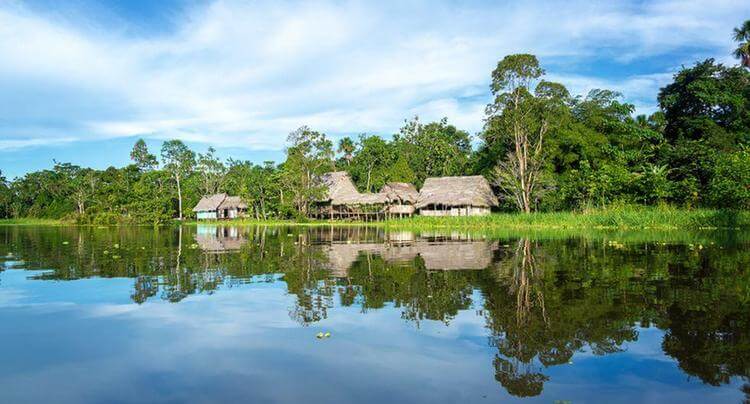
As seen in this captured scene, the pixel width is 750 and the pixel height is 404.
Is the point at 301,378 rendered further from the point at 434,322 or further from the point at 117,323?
the point at 117,323

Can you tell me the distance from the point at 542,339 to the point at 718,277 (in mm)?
6735

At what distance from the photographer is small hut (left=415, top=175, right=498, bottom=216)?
47.5 metres

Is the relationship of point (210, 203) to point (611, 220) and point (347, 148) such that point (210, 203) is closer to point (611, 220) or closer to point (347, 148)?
point (347, 148)

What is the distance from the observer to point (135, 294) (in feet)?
31.5

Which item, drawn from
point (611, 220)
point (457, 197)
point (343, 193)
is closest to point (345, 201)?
point (343, 193)

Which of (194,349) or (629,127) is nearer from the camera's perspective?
(194,349)

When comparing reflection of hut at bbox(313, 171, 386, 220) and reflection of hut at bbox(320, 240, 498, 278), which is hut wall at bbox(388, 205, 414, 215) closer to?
reflection of hut at bbox(313, 171, 386, 220)

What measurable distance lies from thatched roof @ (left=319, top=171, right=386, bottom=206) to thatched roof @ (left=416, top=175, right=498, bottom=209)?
4748 mm

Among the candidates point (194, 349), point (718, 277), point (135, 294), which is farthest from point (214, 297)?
point (718, 277)

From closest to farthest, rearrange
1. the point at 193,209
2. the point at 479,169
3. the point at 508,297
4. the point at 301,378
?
the point at 301,378, the point at 508,297, the point at 479,169, the point at 193,209

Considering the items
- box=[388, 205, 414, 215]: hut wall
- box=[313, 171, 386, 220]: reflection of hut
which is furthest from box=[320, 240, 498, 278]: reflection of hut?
box=[388, 205, 414, 215]: hut wall

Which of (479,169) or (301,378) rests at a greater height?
(479,169)

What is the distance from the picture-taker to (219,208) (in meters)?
70.4

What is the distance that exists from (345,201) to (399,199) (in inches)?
235
